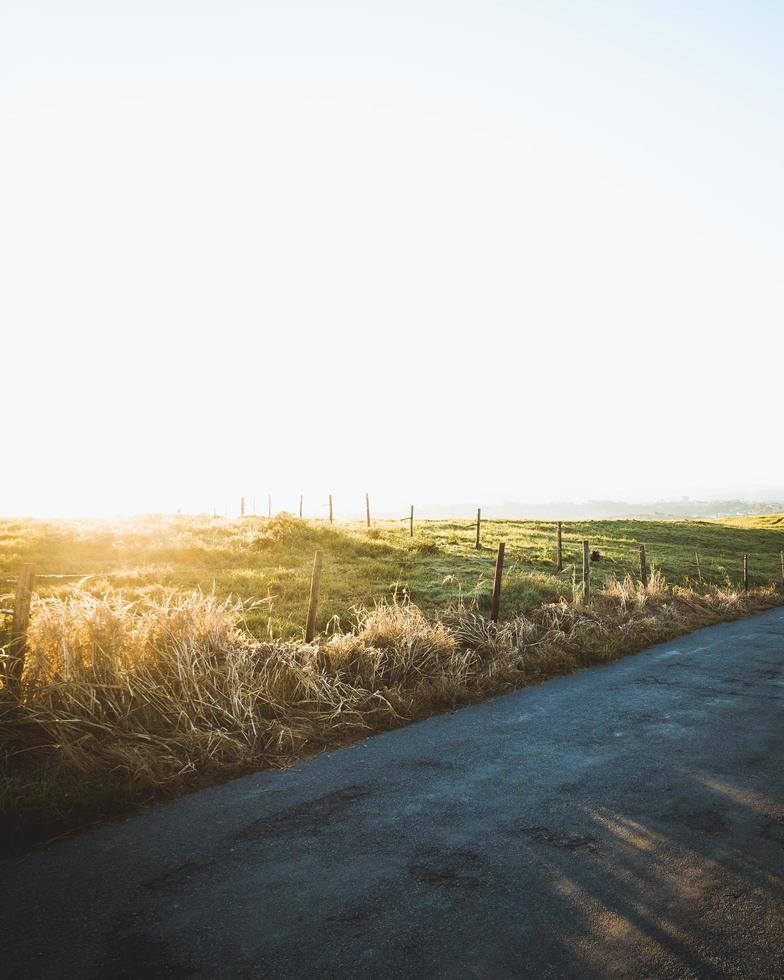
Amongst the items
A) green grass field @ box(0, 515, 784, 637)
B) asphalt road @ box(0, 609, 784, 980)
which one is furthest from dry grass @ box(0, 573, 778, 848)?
green grass field @ box(0, 515, 784, 637)

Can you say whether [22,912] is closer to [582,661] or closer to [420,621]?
[420,621]

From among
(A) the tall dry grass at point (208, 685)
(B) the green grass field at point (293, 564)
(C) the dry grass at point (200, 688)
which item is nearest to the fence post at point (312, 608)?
(B) the green grass field at point (293, 564)

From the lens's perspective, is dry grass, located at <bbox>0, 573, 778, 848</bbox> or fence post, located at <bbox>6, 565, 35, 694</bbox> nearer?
dry grass, located at <bbox>0, 573, 778, 848</bbox>

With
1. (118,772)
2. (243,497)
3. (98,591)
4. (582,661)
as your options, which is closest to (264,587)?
(98,591)

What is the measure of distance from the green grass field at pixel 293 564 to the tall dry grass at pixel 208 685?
1.55 m

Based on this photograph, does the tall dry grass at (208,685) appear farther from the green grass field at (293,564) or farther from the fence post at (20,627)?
the green grass field at (293,564)

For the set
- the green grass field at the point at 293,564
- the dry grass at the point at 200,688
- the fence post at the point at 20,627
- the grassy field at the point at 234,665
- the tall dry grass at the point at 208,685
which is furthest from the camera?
the green grass field at the point at 293,564

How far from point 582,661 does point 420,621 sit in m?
4.02

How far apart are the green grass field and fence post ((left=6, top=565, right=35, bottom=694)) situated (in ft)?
9.22

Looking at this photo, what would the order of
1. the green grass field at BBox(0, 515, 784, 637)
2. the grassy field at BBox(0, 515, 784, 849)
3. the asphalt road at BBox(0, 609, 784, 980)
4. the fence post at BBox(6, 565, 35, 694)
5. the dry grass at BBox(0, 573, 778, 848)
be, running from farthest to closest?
the green grass field at BBox(0, 515, 784, 637) < the fence post at BBox(6, 565, 35, 694) < the dry grass at BBox(0, 573, 778, 848) < the grassy field at BBox(0, 515, 784, 849) < the asphalt road at BBox(0, 609, 784, 980)

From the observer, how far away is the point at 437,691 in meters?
10.0

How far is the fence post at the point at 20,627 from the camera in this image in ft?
24.8

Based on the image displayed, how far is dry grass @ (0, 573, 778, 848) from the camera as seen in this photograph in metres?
7.08

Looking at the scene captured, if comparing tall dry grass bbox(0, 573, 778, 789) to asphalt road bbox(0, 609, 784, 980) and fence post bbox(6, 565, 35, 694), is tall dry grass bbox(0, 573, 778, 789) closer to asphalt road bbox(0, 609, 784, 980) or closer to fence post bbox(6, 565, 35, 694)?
fence post bbox(6, 565, 35, 694)
